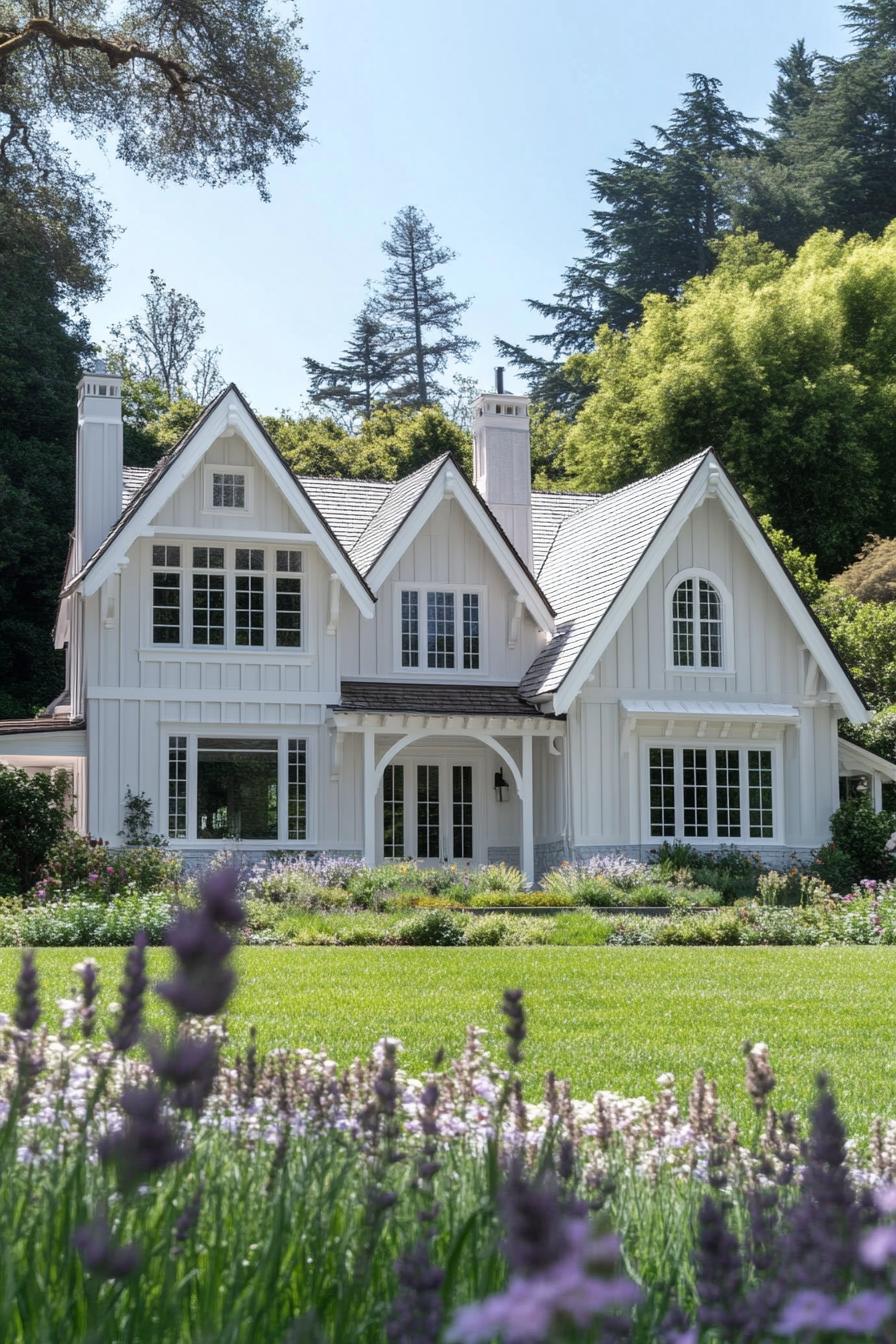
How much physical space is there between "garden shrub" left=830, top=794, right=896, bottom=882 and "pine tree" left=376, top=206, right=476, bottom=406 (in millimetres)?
36347

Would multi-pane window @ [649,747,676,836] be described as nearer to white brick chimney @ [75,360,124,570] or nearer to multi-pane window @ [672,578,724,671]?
multi-pane window @ [672,578,724,671]

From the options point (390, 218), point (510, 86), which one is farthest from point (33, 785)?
point (390, 218)

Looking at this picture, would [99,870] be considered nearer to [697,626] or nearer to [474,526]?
[474,526]

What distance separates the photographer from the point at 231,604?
2475 centimetres

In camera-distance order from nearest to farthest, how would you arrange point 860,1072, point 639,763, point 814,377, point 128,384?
point 860,1072, point 639,763, point 814,377, point 128,384

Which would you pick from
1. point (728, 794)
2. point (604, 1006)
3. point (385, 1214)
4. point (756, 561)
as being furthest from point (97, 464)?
point (385, 1214)

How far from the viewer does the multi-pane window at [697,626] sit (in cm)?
2611

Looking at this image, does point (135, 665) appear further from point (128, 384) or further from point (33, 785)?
point (128, 384)

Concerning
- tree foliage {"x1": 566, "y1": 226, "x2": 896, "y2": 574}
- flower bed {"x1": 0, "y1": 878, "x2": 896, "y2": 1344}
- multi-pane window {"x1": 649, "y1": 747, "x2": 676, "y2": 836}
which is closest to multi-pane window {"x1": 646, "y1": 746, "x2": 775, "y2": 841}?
multi-pane window {"x1": 649, "y1": 747, "x2": 676, "y2": 836}

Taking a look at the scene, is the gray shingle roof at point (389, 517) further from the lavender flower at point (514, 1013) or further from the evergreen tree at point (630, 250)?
the evergreen tree at point (630, 250)

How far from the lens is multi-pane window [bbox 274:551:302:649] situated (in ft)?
82.2

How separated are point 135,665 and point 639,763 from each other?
8101 mm

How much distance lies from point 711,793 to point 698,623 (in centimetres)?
279

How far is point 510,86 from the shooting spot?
2381 centimetres
